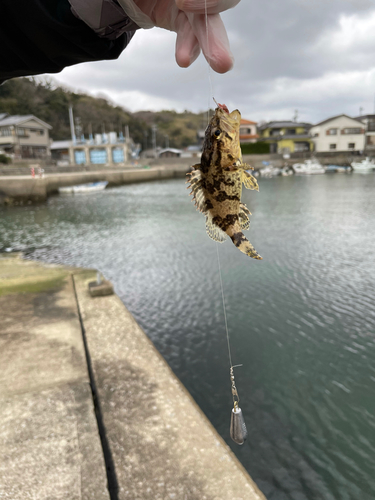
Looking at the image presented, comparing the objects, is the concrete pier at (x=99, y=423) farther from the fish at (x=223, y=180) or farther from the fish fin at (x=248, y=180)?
the fish fin at (x=248, y=180)

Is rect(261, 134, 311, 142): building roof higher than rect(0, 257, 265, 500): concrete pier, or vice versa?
rect(261, 134, 311, 142): building roof

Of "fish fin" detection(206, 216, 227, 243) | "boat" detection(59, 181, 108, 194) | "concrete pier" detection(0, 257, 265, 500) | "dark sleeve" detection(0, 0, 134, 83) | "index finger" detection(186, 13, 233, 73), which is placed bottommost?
"concrete pier" detection(0, 257, 265, 500)

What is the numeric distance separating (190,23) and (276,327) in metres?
6.19

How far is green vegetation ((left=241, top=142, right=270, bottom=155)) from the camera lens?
60219mm

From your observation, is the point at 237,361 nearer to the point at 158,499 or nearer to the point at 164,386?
the point at 164,386

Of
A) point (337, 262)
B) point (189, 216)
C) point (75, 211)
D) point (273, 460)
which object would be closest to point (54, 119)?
point (75, 211)

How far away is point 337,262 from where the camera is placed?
1071 cm

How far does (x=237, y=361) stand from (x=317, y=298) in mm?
3398

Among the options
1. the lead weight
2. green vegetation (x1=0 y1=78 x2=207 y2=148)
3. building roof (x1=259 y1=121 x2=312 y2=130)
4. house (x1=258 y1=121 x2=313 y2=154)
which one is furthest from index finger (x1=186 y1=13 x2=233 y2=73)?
green vegetation (x1=0 y1=78 x2=207 y2=148)

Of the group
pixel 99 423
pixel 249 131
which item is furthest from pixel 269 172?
pixel 99 423

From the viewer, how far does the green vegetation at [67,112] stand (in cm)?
6831

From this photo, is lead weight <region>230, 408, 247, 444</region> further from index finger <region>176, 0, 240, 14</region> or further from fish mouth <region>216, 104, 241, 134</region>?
index finger <region>176, 0, 240, 14</region>

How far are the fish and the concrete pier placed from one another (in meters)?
2.21

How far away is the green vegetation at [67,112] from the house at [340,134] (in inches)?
1789
